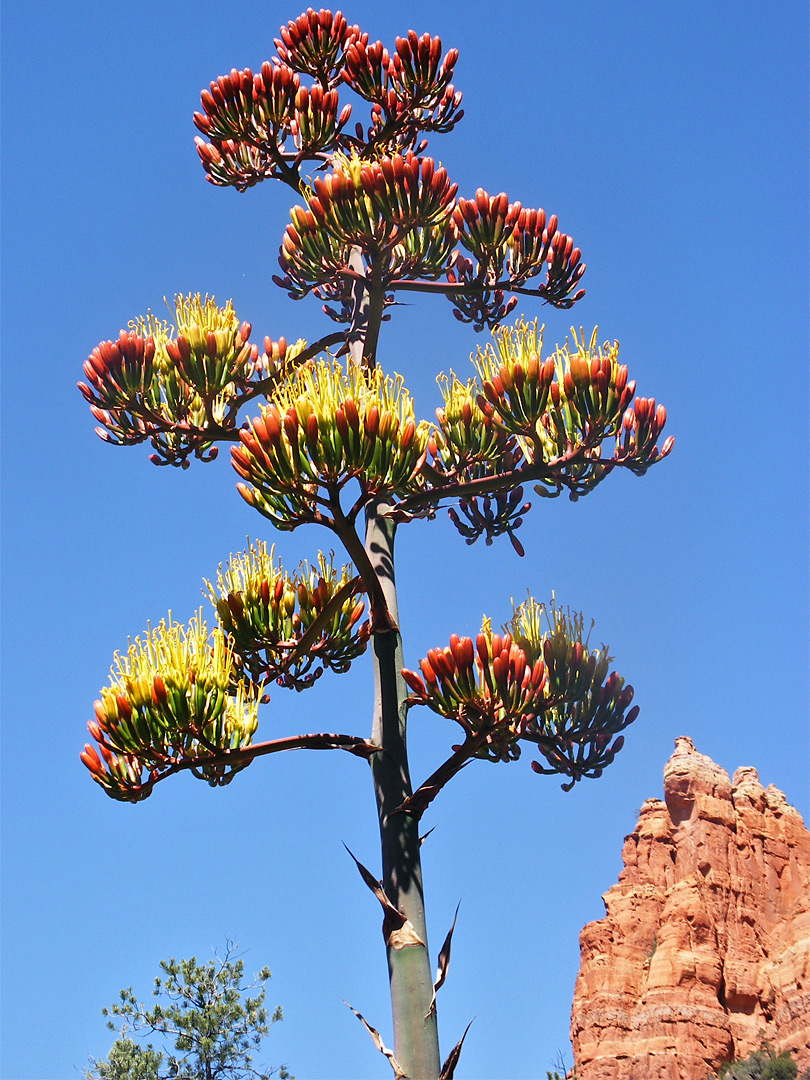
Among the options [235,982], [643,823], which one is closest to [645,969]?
[643,823]

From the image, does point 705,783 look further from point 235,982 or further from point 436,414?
point 436,414

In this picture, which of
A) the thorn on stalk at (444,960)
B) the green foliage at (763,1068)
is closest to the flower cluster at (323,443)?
the thorn on stalk at (444,960)

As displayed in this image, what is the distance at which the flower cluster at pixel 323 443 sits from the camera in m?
6.77

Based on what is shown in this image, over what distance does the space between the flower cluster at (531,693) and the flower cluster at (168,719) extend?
1173 mm

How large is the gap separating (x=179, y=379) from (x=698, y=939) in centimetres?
6515

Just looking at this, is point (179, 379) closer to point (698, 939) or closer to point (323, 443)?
point (323, 443)

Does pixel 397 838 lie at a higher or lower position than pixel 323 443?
lower

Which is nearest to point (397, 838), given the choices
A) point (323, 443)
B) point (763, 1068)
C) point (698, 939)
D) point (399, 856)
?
point (399, 856)

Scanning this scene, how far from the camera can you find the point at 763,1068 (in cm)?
5453

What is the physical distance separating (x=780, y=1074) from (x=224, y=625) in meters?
54.2

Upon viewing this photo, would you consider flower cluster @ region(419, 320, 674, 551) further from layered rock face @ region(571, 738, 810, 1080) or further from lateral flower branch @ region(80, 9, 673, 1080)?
layered rock face @ region(571, 738, 810, 1080)

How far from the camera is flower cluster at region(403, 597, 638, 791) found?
270 inches

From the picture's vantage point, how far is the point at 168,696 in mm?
6898

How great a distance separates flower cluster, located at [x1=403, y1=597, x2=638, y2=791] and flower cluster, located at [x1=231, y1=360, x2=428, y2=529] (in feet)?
3.73
